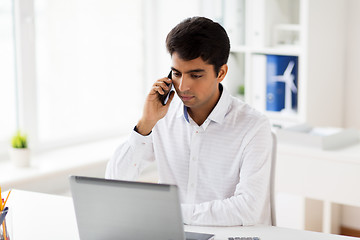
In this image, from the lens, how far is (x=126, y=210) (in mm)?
1518

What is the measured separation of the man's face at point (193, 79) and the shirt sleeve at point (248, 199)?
212 millimetres

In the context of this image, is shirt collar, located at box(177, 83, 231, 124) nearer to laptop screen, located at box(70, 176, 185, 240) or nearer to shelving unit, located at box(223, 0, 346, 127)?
laptop screen, located at box(70, 176, 185, 240)

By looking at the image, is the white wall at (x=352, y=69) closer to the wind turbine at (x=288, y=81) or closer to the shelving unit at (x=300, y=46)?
the shelving unit at (x=300, y=46)

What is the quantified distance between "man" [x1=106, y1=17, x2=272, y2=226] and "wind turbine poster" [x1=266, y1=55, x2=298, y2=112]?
133 centimetres

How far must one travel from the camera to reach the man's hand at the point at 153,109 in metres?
2.11

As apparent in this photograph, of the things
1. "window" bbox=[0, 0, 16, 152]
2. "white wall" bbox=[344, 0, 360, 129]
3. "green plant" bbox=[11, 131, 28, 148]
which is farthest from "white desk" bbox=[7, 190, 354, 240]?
"white wall" bbox=[344, 0, 360, 129]

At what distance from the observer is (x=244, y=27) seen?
11.9 ft

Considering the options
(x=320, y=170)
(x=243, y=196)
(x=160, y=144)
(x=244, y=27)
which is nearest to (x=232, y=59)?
(x=244, y=27)

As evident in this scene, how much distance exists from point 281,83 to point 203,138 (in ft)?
4.73

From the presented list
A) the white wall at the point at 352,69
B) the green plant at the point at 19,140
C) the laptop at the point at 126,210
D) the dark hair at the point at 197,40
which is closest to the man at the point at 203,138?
the dark hair at the point at 197,40

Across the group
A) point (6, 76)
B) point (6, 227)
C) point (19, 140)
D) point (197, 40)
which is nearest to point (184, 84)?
point (197, 40)

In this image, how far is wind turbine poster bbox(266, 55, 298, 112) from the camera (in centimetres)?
345

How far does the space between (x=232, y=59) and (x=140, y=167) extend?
5.48 ft

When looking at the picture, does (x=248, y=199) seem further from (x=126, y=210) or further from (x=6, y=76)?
(x=6, y=76)
